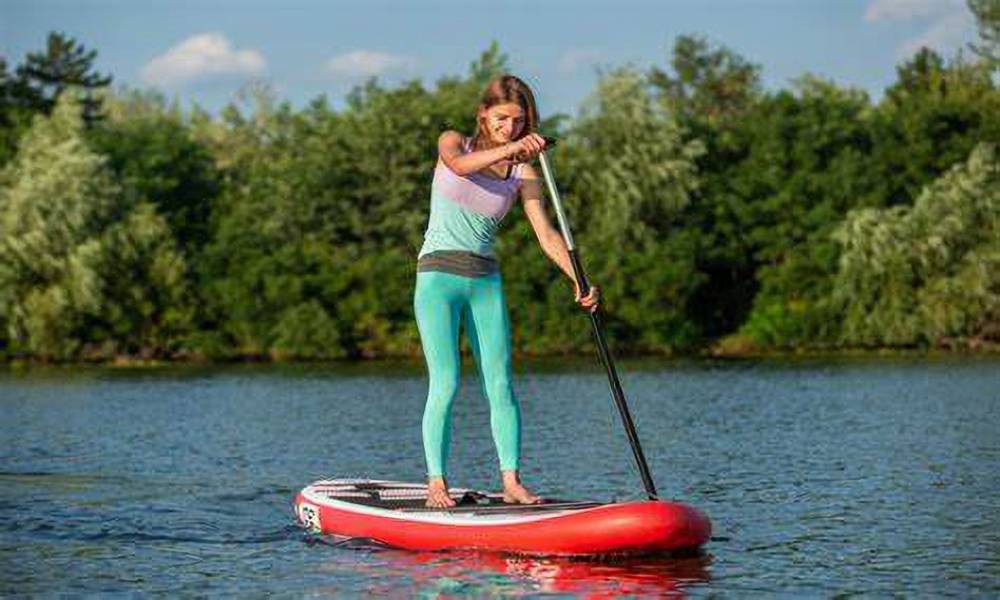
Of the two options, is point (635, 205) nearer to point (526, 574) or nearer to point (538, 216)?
point (538, 216)

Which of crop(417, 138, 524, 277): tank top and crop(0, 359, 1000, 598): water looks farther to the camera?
crop(417, 138, 524, 277): tank top

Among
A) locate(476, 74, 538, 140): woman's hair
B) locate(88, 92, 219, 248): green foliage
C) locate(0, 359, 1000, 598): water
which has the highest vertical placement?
locate(88, 92, 219, 248): green foliage

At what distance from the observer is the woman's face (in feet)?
42.9

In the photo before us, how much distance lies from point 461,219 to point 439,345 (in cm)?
99

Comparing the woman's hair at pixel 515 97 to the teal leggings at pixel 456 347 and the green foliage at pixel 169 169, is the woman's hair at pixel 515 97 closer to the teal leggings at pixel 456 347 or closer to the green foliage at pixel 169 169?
the teal leggings at pixel 456 347

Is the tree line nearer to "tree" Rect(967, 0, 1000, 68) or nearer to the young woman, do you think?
"tree" Rect(967, 0, 1000, 68)

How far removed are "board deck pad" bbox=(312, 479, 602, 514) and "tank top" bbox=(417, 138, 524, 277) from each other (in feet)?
5.98

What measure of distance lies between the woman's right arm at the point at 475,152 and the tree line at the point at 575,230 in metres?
52.5

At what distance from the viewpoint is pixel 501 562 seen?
1281cm

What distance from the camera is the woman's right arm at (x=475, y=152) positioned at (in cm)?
1266

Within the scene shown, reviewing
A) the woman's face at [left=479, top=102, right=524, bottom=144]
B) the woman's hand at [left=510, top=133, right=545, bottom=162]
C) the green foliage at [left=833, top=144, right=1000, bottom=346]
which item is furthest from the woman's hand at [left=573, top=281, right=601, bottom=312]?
the green foliage at [left=833, top=144, right=1000, bottom=346]

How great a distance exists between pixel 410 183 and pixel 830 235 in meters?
18.4

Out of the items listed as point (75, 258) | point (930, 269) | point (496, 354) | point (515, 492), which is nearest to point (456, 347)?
point (496, 354)

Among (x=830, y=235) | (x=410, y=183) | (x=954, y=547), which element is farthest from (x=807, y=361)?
(x=954, y=547)
